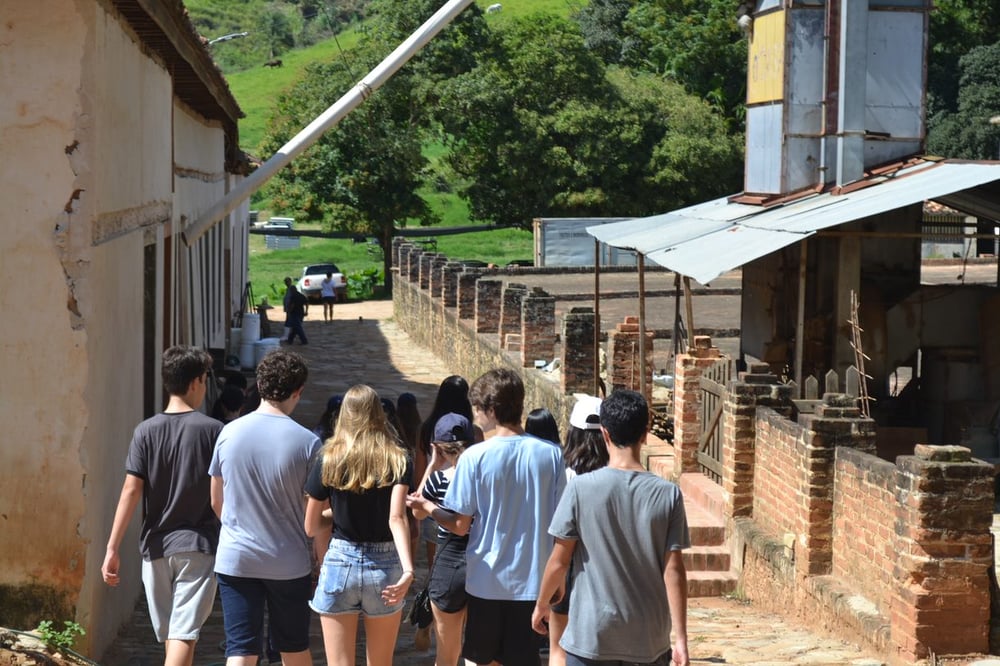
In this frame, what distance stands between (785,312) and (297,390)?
10.0 metres

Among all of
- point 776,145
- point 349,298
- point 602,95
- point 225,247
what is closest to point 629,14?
point 602,95

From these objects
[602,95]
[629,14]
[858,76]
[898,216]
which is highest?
[629,14]

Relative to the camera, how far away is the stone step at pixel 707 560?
1004cm

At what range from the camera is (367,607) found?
5785mm

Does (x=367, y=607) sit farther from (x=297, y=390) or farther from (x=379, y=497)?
(x=297, y=390)

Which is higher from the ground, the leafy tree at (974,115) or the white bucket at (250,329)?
the leafy tree at (974,115)

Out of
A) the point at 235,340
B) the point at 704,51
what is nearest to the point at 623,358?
the point at 235,340

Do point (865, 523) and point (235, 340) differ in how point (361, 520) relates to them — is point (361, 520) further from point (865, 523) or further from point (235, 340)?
point (235, 340)

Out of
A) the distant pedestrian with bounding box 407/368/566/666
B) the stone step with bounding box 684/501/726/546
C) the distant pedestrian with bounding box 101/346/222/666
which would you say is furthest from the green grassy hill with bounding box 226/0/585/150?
the distant pedestrian with bounding box 407/368/566/666

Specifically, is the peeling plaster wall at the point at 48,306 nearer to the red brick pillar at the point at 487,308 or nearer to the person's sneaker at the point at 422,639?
the person's sneaker at the point at 422,639

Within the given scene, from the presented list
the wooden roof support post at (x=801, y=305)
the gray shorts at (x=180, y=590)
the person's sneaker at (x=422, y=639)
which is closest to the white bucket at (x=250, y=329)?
the wooden roof support post at (x=801, y=305)

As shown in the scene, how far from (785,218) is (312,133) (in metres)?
4.59

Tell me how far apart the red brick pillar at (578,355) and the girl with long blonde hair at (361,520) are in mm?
8595

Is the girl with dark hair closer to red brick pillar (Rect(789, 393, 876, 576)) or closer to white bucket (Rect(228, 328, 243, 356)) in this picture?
red brick pillar (Rect(789, 393, 876, 576))
